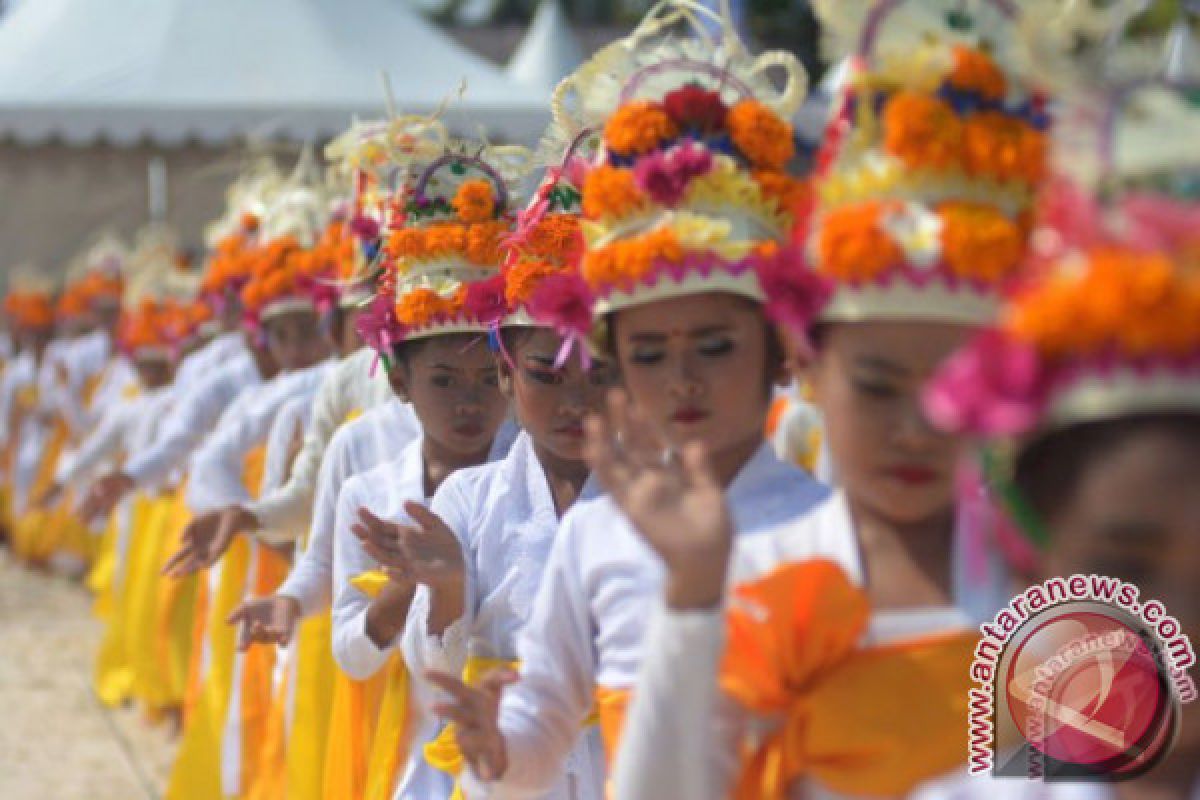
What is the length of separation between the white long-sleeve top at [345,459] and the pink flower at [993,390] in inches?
136

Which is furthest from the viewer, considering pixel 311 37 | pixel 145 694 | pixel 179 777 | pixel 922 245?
pixel 311 37

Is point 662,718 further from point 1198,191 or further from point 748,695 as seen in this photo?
point 1198,191

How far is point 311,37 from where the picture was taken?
20.5 metres

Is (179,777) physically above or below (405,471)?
below

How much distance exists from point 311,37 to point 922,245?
18.7 metres

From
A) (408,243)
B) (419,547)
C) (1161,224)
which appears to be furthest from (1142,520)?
(408,243)

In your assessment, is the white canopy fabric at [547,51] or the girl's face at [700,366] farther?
the white canopy fabric at [547,51]

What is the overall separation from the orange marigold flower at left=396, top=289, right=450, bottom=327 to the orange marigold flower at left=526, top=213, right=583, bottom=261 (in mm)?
730

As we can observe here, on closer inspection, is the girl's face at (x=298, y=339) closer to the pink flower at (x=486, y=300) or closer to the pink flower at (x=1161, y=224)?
the pink flower at (x=486, y=300)

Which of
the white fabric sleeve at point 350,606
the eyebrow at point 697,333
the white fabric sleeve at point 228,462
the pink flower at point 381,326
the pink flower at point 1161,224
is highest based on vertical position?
the pink flower at point 1161,224

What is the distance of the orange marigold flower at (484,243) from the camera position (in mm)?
5141

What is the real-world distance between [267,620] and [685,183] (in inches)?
92.1

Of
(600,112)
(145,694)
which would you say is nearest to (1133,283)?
(600,112)

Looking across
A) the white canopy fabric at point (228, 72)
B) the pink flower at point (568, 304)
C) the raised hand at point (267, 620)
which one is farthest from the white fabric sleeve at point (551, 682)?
the white canopy fabric at point (228, 72)
